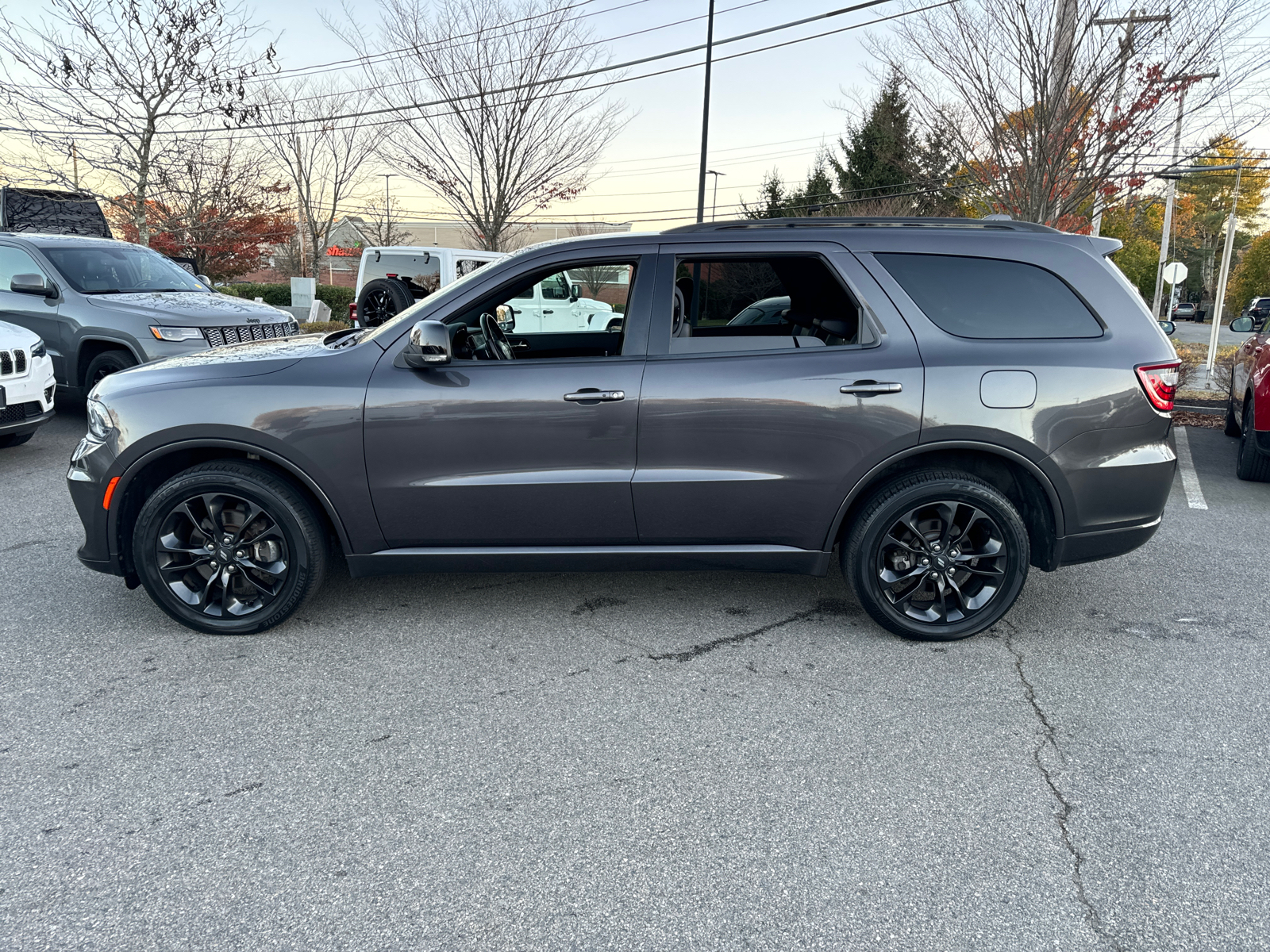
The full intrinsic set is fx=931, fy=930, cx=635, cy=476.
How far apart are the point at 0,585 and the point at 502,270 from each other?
3.16 m

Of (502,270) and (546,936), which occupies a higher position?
(502,270)

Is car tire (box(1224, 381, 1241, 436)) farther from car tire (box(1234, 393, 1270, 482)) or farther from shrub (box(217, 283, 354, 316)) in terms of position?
shrub (box(217, 283, 354, 316))

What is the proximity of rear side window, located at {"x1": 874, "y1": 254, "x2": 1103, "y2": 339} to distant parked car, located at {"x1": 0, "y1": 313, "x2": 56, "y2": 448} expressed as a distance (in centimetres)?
687

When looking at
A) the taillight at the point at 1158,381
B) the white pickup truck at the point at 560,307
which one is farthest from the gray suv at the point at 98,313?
the taillight at the point at 1158,381

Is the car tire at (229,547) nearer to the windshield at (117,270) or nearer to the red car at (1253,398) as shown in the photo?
the windshield at (117,270)

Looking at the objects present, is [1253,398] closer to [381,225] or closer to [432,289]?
[432,289]

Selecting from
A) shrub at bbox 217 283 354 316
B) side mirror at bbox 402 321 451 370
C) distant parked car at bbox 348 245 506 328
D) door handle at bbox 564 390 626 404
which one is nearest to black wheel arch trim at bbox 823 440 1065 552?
door handle at bbox 564 390 626 404

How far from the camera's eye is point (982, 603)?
13.6 feet

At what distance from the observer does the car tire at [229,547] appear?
4016mm

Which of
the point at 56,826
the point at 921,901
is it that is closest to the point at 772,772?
the point at 921,901

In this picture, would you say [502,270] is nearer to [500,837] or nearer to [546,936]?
[500,837]

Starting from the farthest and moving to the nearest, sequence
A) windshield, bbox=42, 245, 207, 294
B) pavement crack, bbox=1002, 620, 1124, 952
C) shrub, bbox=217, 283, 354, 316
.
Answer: shrub, bbox=217, 283, 354, 316 < windshield, bbox=42, 245, 207, 294 < pavement crack, bbox=1002, 620, 1124, 952

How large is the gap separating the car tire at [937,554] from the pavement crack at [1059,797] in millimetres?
282

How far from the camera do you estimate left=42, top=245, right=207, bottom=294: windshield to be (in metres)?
9.13
